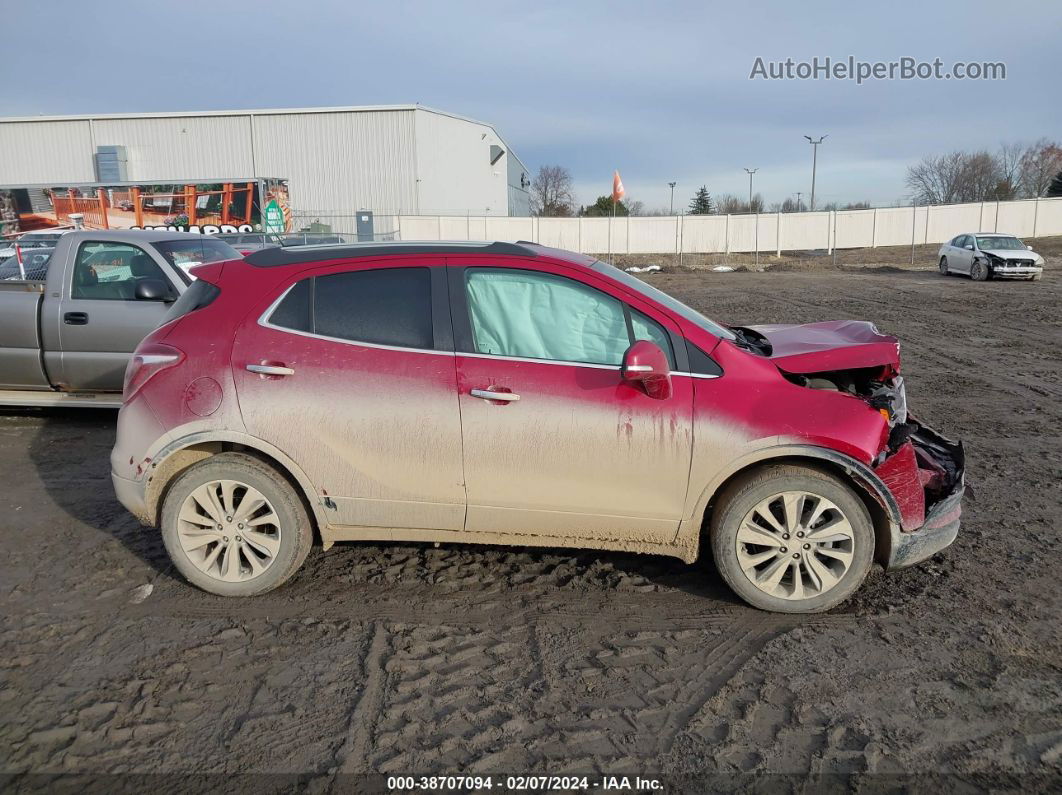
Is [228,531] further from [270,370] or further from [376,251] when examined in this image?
[376,251]

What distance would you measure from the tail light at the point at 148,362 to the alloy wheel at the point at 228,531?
67 centimetres

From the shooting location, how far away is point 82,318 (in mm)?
7523

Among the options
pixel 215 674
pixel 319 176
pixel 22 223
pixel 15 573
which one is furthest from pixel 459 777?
pixel 319 176

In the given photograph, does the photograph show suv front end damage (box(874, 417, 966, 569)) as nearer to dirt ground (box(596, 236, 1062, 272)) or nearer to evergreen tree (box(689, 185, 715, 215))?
dirt ground (box(596, 236, 1062, 272))

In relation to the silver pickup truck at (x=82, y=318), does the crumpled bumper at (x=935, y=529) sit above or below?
below

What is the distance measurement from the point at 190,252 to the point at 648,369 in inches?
249

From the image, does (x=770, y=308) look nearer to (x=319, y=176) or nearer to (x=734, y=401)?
(x=734, y=401)

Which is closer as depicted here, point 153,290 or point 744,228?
point 153,290

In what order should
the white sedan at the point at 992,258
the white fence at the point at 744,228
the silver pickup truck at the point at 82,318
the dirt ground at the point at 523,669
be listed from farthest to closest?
the white fence at the point at 744,228
the white sedan at the point at 992,258
the silver pickup truck at the point at 82,318
the dirt ground at the point at 523,669

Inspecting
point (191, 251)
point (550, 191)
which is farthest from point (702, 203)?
point (191, 251)

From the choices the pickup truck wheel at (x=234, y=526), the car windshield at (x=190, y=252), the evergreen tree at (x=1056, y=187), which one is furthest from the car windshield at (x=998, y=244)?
the evergreen tree at (x=1056, y=187)

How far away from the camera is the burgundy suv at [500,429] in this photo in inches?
154

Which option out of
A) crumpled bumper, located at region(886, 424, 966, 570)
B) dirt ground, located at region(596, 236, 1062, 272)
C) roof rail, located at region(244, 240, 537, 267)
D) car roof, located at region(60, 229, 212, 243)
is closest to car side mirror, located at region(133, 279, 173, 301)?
car roof, located at region(60, 229, 212, 243)

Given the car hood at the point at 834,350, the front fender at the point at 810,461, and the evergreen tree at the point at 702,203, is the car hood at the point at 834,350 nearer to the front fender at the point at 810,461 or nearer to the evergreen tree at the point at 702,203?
the front fender at the point at 810,461
